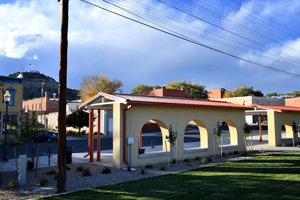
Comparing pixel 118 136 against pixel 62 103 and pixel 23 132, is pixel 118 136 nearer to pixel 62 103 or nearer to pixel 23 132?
pixel 23 132

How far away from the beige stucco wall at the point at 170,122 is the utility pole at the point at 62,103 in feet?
13.9

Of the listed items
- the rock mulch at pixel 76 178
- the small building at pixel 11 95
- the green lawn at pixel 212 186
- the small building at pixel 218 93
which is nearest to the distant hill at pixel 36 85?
the small building at pixel 218 93

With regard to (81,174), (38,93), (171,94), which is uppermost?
(38,93)

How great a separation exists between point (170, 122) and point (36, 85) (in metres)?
122

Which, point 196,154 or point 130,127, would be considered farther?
point 196,154

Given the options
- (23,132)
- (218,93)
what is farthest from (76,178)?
(218,93)

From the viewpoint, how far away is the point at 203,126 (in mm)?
16250

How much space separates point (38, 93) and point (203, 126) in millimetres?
118112

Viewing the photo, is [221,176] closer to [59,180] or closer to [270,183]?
[270,183]

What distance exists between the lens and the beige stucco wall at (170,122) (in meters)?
12.6

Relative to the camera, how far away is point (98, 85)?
56.2m

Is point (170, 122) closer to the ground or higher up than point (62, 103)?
closer to the ground

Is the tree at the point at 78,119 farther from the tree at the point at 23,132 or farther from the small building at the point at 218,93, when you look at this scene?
the small building at the point at 218,93


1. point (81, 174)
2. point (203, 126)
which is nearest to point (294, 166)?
Result: point (203, 126)
